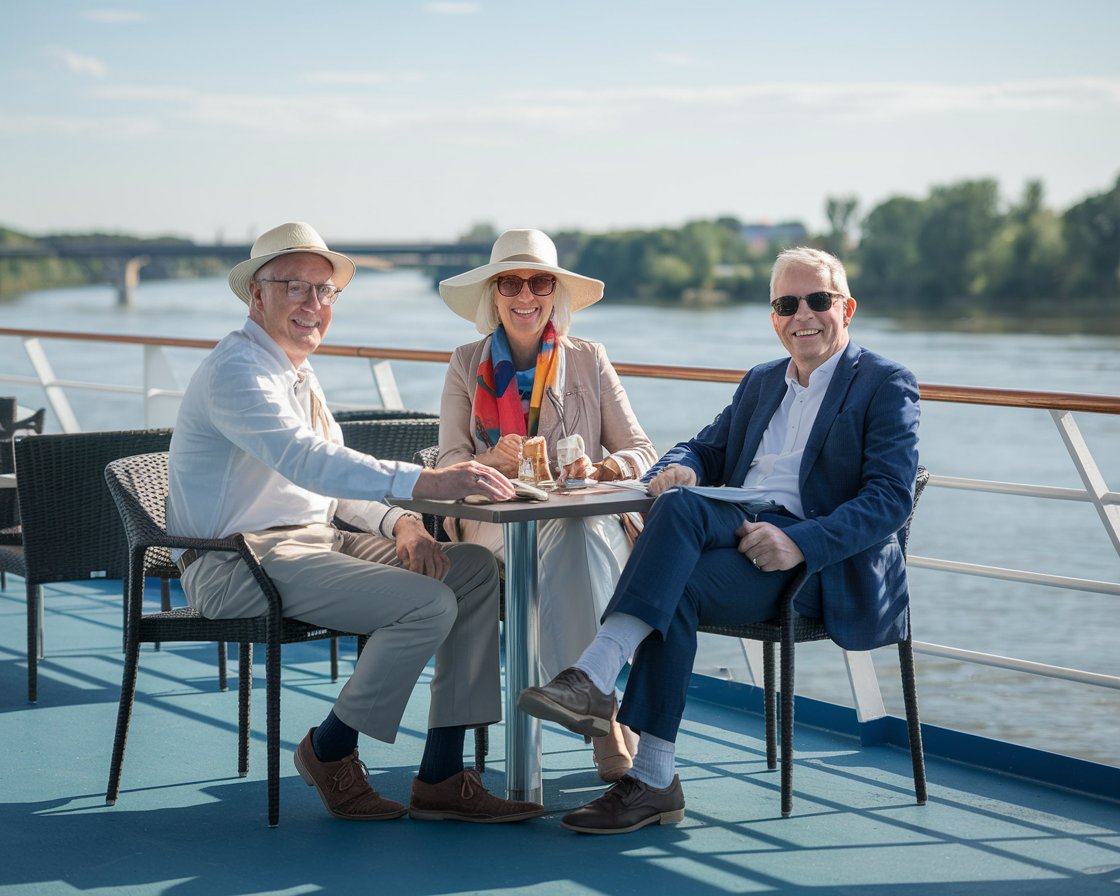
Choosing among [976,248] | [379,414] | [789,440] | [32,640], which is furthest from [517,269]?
[976,248]

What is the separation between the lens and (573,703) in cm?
245

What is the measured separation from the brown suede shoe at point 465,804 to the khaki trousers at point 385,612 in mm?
121

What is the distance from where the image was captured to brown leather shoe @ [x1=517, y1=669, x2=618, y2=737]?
8.00ft

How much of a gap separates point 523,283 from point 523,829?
124 cm

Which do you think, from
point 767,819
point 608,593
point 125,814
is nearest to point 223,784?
point 125,814

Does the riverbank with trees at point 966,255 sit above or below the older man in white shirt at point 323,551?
above

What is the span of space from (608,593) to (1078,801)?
1.09 m

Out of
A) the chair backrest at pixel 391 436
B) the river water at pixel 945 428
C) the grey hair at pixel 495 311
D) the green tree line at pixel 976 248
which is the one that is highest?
the green tree line at pixel 976 248

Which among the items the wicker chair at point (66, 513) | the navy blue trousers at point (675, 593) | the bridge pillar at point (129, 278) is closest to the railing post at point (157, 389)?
the wicker chair at point (66, 513)

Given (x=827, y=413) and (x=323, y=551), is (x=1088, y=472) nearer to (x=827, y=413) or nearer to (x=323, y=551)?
(x=827, y=413)

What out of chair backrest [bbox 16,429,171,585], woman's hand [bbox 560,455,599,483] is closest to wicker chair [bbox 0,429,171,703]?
chair backrest [bbox 16,429,171,585]

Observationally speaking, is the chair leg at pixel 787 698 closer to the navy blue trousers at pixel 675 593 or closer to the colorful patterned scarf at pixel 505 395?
the navy blue trousers at pixel 675 593

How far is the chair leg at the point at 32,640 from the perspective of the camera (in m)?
3.62

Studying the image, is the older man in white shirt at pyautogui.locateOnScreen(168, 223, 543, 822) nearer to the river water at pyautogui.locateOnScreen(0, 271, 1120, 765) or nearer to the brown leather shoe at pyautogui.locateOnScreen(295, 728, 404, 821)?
the brown leather shoe at pyautogui.locateOnScreen(295, 728, 404, 821)
